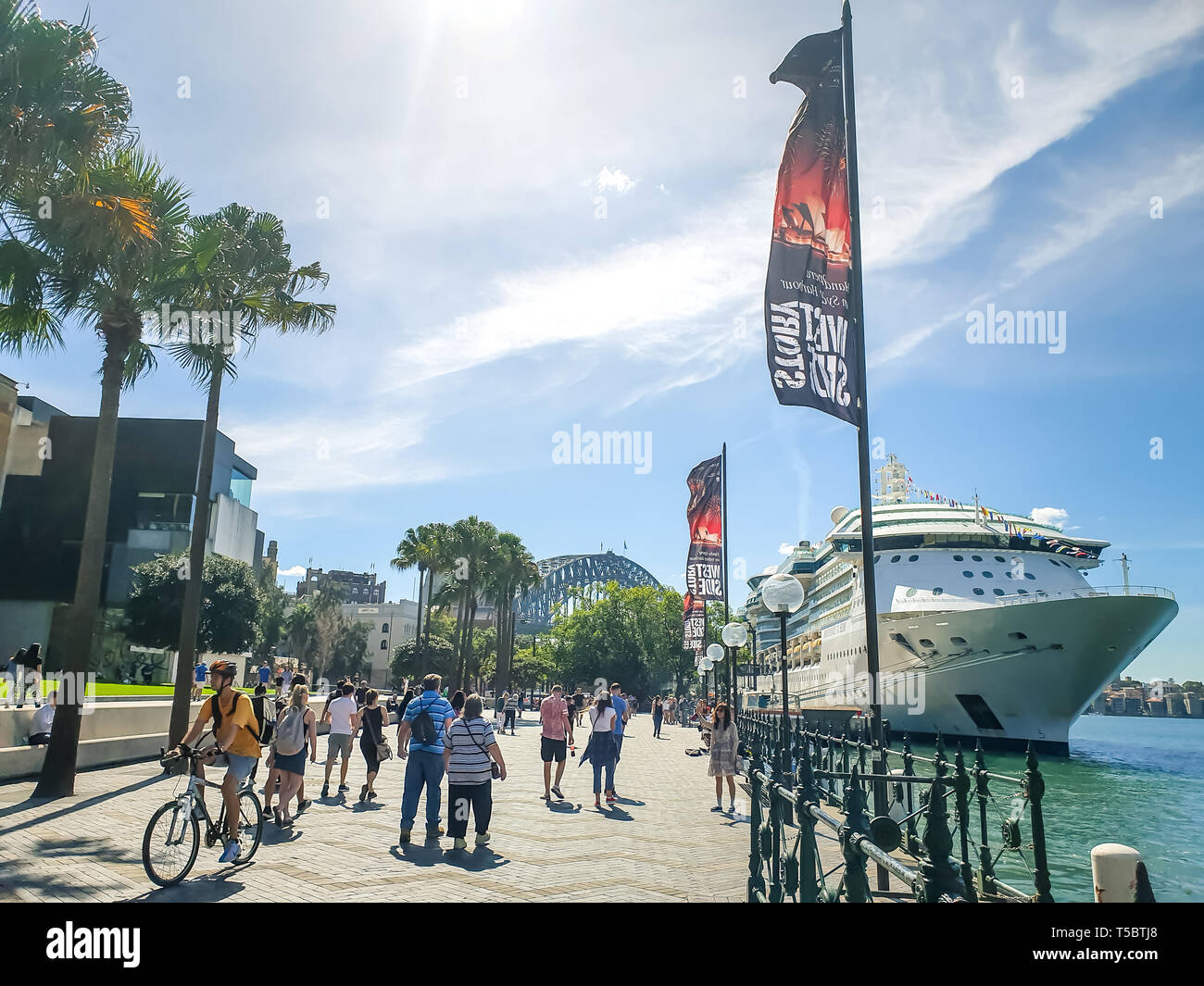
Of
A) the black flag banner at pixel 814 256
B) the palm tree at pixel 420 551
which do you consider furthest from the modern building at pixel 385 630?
the black flag banner at pixel 814 256

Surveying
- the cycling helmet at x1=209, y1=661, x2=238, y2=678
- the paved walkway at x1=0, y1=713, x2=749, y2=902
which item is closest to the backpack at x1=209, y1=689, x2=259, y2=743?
the cycling helmet at x1=209, y1=661, x2=238, y2=678

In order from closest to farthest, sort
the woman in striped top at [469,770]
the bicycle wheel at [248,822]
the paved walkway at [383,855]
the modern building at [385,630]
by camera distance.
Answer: the paved walkway at [383,855], the bicycle wheel at [248,822], the woman in striped top at [469,770], the modern building at [385,630]

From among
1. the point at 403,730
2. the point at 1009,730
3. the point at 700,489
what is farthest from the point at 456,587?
the point at 403,730

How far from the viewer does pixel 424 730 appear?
9312 mm

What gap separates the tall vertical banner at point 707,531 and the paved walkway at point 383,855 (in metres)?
14.2

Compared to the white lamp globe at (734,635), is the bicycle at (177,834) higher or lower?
lower

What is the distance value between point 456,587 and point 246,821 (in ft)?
159

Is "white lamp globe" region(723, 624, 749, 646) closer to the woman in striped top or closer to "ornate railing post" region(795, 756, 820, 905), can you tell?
the woman in striped top

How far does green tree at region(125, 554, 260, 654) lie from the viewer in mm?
37562

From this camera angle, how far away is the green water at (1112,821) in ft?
41.5

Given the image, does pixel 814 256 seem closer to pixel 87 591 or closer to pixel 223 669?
pixel 223 669

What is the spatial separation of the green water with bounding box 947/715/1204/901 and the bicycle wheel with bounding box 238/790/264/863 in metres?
7.84

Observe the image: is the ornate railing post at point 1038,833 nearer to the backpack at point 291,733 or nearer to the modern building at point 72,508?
the backpack at point 291,733
